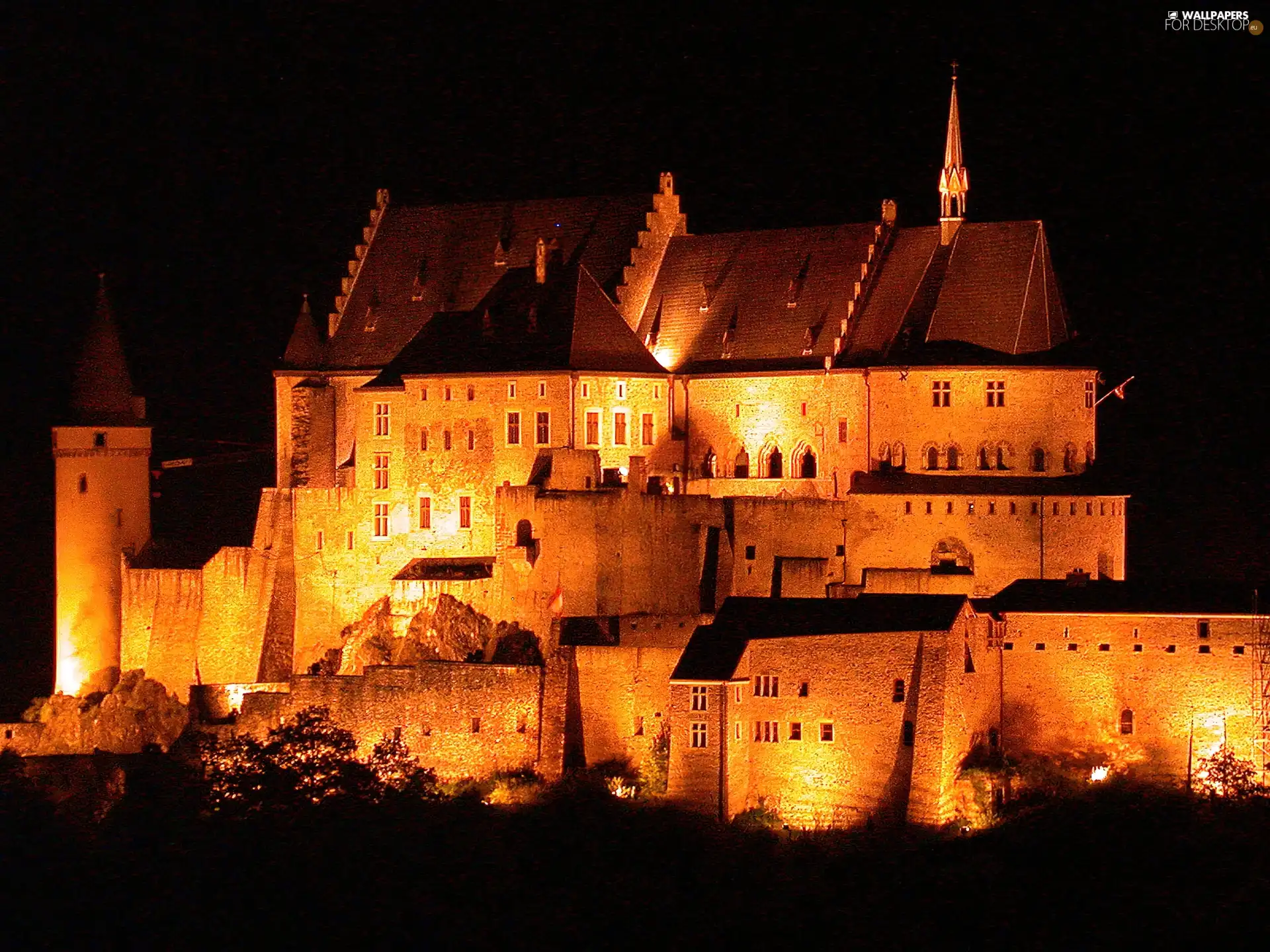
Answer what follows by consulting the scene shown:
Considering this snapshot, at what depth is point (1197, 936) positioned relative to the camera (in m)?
69.6

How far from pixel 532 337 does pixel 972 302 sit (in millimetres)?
10486

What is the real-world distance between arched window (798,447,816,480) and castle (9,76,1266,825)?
0.11 meters

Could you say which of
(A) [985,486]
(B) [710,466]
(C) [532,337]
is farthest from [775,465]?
(A) [985,486]

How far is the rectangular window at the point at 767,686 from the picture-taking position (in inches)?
2884

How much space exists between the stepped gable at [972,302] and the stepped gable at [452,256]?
7.69 metres

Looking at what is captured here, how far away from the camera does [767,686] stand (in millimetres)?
73312

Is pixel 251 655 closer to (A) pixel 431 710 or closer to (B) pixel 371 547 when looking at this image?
(B) pixel 371 547

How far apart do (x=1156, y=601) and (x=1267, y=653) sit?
2637 millimetres

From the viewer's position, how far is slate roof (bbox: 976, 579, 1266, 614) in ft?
243

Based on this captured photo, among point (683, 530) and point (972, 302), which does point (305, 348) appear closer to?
point (683, 530)

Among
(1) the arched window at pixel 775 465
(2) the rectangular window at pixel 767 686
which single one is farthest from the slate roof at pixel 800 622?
(1) the arched window at pixel 775 465

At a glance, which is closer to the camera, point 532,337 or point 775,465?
point 532,337

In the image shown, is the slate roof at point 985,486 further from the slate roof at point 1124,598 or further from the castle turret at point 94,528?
the castle turret at point 94,528

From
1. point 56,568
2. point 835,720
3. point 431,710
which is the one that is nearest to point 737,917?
point 835,720
